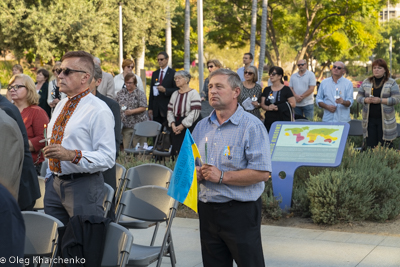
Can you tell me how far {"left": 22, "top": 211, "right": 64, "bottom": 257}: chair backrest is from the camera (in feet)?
11.4

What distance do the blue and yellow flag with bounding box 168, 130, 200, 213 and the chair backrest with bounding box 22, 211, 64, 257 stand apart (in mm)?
825

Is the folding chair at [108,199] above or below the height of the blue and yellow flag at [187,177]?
below

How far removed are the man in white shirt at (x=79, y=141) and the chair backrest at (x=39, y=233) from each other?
272 millimetres

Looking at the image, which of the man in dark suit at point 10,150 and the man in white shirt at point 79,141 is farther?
the man in white shirt at point 79,141

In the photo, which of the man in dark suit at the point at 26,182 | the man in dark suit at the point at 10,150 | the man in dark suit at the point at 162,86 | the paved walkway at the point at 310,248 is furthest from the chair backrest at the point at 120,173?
the man in dark suit at the point at 162,86

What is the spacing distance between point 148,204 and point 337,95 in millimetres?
6090

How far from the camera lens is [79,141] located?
12.2 feet

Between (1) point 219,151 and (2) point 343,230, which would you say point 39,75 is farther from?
(1) point 219,151

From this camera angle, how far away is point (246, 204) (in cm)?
346

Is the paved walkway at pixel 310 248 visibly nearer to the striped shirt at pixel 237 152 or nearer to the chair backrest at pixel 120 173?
the chair backrest at pixel 120 173

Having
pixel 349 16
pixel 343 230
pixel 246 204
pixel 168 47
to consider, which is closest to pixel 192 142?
pixel 246 204

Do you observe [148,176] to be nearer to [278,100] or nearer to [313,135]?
[313,135]

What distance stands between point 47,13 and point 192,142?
30240 mm

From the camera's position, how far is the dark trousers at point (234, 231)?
3422 mm
